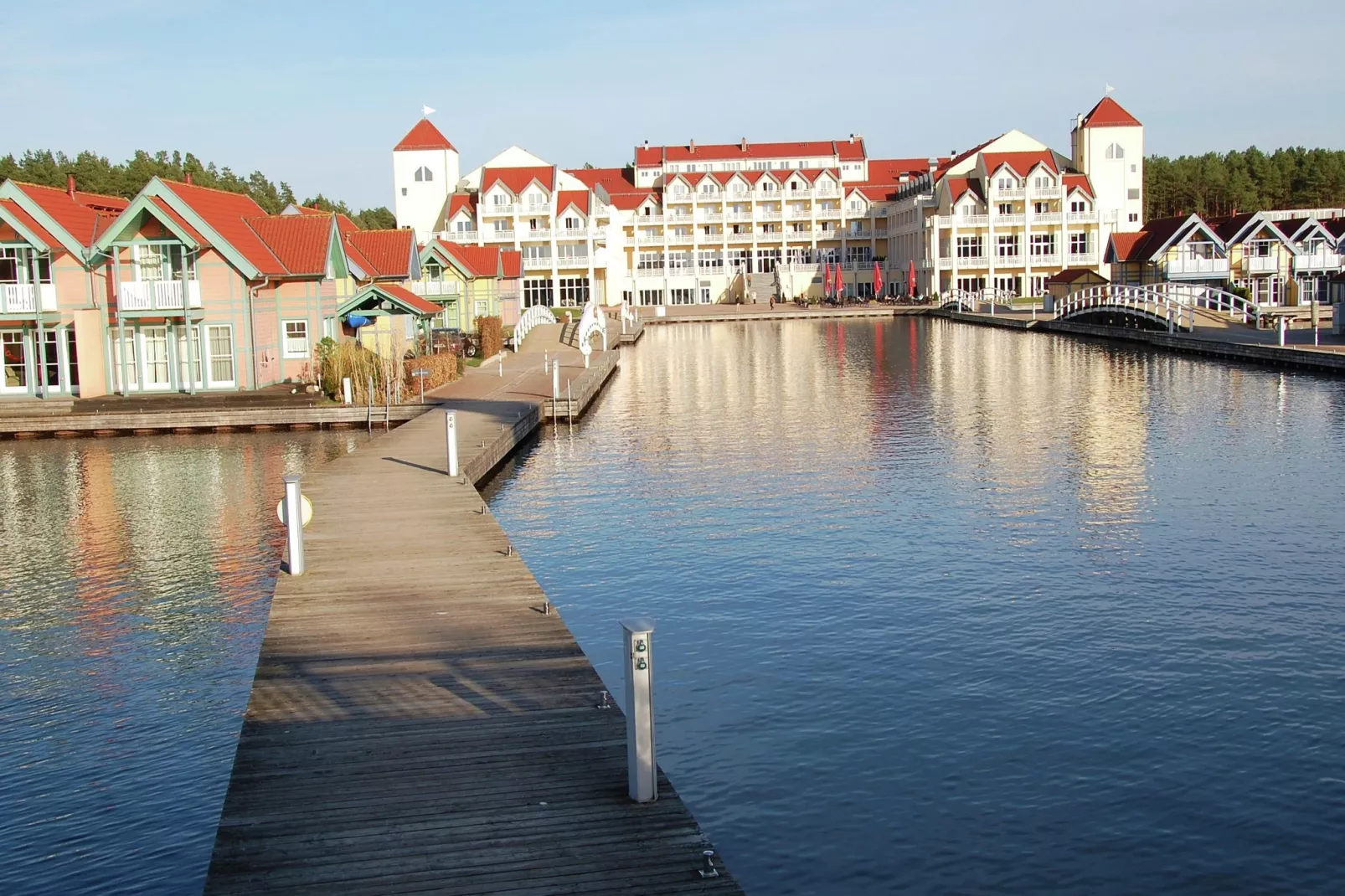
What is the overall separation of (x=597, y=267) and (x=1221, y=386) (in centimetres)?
6465

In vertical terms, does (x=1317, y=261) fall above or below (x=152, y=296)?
above

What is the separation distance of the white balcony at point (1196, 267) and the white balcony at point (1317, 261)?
3.60 meters

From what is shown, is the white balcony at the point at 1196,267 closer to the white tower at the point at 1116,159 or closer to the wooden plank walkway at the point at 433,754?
the white tower at the point at 1116,159

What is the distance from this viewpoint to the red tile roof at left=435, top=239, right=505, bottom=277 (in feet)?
200

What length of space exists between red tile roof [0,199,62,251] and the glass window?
6.46 m

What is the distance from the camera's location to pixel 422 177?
102m

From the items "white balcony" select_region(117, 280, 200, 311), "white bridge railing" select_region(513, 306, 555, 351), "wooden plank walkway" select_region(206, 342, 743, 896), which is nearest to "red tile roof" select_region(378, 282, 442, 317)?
"white balcony" select_region(117, 280, 200, 311)

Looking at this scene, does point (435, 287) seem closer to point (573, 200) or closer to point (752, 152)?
point (573, 200)

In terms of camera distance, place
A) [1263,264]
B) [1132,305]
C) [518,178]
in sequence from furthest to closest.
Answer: [518,178] → [1263,264] → [1132,305]

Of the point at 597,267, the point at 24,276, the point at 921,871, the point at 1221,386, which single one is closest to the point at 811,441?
the point at 1221,386

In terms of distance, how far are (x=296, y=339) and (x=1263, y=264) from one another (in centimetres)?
5511

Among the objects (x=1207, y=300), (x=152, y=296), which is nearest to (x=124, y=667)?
(x=152, y=296)

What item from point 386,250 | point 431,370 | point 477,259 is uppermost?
point 477,259

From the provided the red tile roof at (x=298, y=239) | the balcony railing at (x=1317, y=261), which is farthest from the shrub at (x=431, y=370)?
the balcony railing at (x=1317, y=261)
